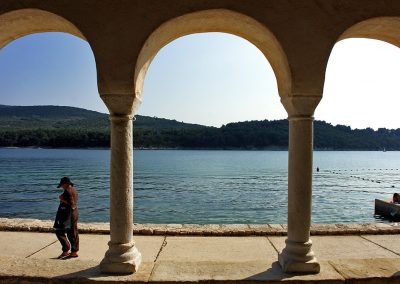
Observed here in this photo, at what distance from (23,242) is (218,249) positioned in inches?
145

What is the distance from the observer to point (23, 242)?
7504mm

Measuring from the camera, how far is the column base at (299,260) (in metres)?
5.43

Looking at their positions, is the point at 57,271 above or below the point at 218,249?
above

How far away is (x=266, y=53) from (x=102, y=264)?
3.94 m

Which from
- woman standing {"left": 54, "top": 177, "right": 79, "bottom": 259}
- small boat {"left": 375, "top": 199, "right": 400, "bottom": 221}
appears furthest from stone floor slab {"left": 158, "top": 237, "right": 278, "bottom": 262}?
small boat {"left": 375, "top": 199, "right": 400, "bottom": 221}

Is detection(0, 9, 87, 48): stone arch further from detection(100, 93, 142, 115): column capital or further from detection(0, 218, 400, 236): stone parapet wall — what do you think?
detection(0, 218, 400, 236): stone parapet wall

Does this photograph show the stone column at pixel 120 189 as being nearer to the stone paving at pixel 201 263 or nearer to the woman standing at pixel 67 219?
the stone paving at pixel 201 263

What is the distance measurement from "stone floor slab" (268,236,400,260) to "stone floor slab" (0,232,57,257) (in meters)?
4.39

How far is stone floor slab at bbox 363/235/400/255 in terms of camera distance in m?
7.23

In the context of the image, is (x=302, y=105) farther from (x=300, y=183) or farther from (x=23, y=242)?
(x=23, y=242)

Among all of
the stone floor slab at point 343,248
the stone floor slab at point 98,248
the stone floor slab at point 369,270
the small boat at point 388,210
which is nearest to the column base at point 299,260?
the stone floor slab at point 369,270

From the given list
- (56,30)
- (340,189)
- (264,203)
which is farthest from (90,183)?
(56,30)

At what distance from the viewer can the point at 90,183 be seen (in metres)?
52.0

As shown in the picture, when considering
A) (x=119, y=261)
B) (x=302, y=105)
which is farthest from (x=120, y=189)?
(x=302, y=105)
